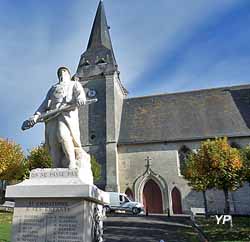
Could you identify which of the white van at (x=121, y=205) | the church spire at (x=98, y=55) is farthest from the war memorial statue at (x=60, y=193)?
the church spire at (x=98, y=55)

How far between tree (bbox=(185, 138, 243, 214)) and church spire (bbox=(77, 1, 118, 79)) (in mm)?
13963

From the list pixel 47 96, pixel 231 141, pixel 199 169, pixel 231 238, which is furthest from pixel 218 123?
pixel 47 96

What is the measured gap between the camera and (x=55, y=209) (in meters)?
3.78

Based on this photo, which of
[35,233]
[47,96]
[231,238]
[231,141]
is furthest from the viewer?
[231,141]

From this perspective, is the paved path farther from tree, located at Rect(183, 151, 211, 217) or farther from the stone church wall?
the stone church wall

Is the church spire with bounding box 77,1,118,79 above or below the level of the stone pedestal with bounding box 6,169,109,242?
above

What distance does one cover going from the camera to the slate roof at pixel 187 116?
85.1ft

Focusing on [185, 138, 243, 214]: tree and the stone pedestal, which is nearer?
the stone pedestal

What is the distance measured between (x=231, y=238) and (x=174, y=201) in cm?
1409

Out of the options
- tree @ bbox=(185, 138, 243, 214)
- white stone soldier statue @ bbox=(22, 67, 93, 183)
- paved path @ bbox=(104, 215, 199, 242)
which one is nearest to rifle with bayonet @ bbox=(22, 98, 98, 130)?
white stone soldier statue @ bbox=(22, 67, 93, 183)

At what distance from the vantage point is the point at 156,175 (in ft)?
83.3

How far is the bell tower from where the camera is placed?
84.8 feet

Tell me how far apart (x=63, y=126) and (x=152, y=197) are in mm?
22628

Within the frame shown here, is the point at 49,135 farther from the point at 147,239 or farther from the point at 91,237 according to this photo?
the point at 147,239
